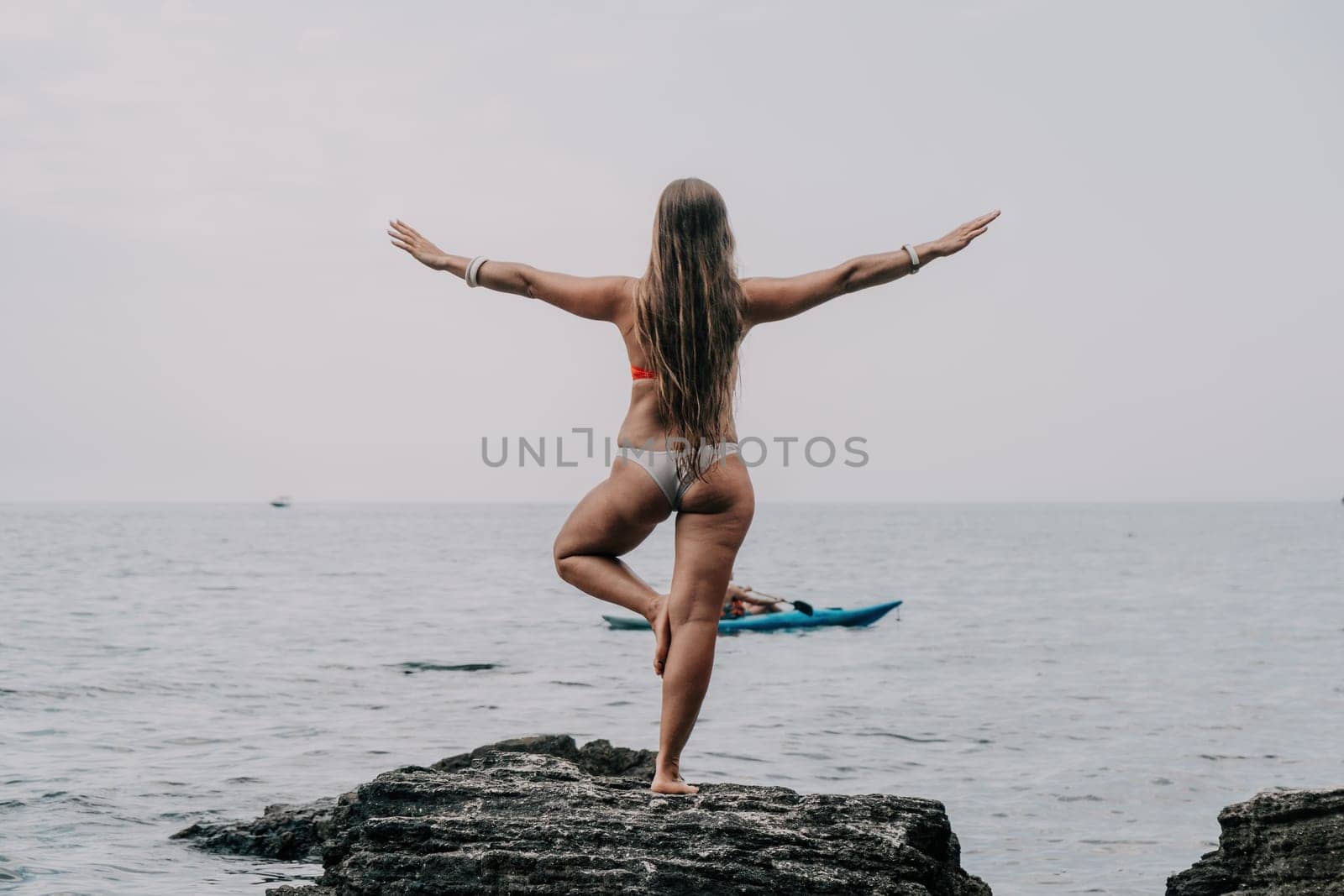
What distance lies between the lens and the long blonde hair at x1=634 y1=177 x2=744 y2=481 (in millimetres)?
5910

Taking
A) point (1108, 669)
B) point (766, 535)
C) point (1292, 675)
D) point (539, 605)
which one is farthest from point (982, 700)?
point (766, 535)

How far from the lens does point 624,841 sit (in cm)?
601

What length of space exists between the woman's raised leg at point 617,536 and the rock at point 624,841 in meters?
0.81

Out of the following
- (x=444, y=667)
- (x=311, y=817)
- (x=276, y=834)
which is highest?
(x=311, y=817)

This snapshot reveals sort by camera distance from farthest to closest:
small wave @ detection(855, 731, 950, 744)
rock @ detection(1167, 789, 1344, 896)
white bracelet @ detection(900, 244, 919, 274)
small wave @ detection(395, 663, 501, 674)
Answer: small wave @ detection(395, 663, 501, 674) < small wave @ detection(855, 731, 950, 744) < rock @ detection(1167, 789, 1344, 896) < white bracelet @ detection(900, 244, 919, 274)

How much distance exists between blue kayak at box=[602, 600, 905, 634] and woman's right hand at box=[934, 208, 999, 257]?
2786cm

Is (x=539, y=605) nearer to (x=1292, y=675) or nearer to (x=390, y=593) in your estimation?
(x=390, y=593)

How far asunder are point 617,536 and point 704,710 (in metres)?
17.2

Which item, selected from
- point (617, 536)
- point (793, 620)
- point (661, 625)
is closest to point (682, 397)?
point (617, 536)

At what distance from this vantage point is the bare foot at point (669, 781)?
6482 millimetres

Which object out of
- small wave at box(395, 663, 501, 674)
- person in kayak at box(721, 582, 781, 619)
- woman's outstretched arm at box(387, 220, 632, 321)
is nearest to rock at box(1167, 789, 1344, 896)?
woman's outstretched arm at box(387, 220, 632, 321)

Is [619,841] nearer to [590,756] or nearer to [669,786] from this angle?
[669,786]

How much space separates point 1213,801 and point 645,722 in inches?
350

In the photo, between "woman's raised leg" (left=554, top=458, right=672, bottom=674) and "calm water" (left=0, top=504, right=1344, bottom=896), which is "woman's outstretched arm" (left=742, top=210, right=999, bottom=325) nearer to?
"woman's raised leg" (left=554, top=458, right=672, bottom=674)
